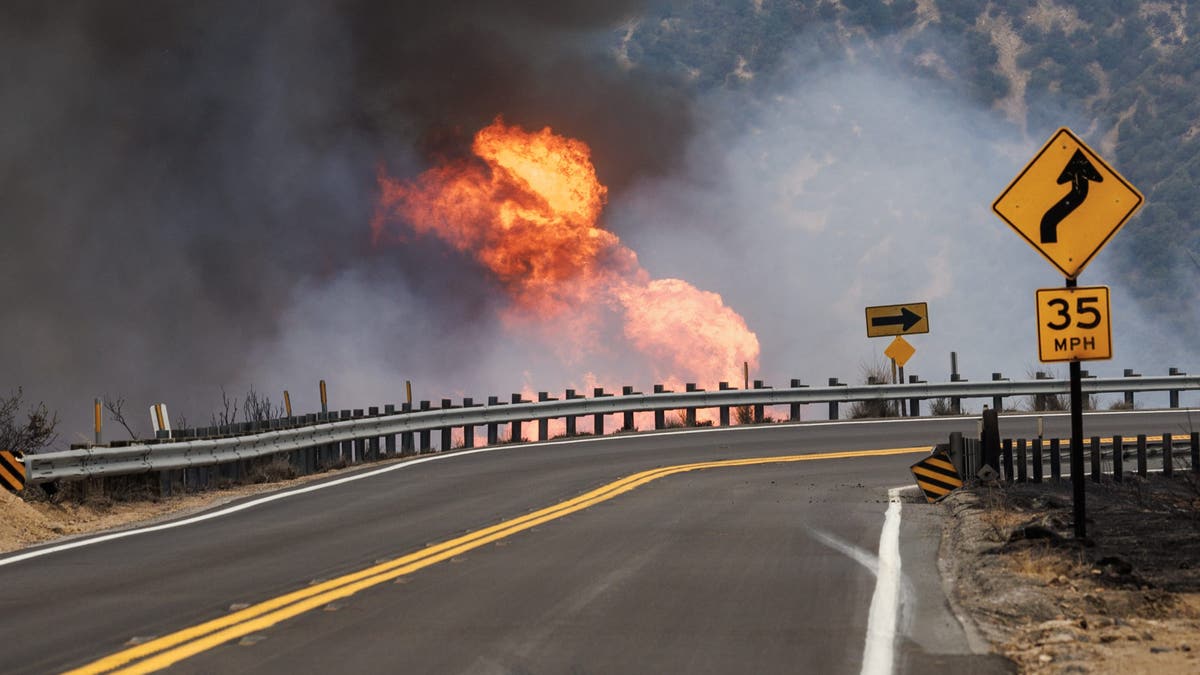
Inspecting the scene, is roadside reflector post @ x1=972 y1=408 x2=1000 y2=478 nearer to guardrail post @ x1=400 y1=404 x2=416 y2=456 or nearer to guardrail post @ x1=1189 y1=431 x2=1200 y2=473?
guardrail post @ x1=1189 y1=431 x2=1200 y2=473

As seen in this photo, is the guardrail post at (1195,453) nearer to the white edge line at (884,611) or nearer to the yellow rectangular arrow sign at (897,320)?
the white edge line at (884,611)

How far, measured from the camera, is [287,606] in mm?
9539

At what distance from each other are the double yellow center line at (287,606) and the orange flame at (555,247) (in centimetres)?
3505

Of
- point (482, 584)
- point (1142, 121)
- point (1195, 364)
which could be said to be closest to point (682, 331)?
point (482, 584)

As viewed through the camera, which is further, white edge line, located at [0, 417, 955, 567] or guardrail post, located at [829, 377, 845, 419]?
guardrail post, located at [829, 377, 845, 419]

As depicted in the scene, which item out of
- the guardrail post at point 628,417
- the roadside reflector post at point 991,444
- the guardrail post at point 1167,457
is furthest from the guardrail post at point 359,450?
the guardrail post at point 1167,457

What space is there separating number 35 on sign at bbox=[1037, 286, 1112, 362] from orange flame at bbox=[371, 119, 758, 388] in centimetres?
3880

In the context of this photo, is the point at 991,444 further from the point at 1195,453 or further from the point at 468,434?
the point at 468,434

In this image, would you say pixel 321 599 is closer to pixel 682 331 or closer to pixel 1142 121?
pixel 682 331

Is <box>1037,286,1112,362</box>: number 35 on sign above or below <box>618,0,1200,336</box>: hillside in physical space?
below

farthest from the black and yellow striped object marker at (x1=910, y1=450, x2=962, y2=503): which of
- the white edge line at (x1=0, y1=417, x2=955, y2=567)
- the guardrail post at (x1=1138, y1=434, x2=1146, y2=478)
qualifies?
the white edge line at (x1=0, y1=417, x2=955, y2=567)

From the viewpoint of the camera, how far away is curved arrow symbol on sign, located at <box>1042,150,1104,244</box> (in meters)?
11.7

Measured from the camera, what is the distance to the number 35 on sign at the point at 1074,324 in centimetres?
1141

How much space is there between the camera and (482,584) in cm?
1048
